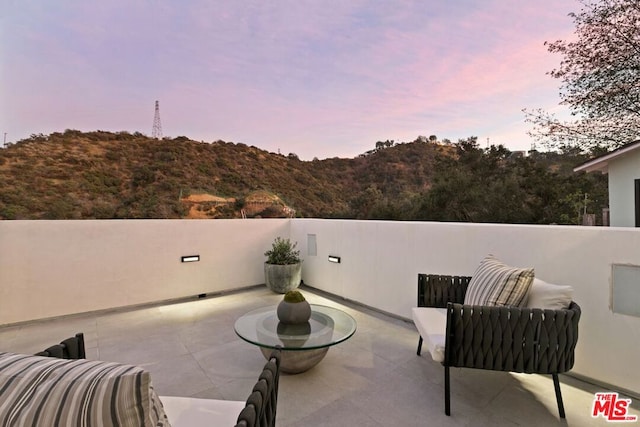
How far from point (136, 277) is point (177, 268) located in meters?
0.53

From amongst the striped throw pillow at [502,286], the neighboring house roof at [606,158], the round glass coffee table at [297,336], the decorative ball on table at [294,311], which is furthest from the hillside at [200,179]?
→ the decorative ball on table at [294,311]

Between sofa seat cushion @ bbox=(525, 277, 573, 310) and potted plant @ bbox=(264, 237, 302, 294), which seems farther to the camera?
potted plant @ bbox=(264, 237, 302, 294)

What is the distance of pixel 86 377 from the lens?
0.63m

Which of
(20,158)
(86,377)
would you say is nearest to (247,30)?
(86,377)

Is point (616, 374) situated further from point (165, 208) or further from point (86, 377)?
point (165, 208)

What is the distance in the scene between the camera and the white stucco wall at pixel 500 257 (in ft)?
6.97

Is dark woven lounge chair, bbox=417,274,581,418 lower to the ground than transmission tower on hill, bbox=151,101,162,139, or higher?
lower

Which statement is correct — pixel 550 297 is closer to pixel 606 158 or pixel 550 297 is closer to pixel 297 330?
pixel 297 330

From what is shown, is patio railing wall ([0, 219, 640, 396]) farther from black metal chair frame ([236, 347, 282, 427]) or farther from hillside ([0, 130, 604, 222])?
hillside ([0, 130, 604, 222])

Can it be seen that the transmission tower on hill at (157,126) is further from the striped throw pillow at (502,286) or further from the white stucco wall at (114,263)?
the striped throw pillow at (502,286)

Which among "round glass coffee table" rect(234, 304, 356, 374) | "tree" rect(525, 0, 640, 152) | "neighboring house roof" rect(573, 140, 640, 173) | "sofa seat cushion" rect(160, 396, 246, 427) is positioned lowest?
"round glass coffee table" rect(234, 304, 356, 374)

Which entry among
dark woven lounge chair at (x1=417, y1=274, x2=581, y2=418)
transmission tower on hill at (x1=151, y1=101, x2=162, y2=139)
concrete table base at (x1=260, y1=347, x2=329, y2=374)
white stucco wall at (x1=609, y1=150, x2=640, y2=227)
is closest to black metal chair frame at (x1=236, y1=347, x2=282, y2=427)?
concrete table base at (x1=260, y1=347, x2=329, y2=374)

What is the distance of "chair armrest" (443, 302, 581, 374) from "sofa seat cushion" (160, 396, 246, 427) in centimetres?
134

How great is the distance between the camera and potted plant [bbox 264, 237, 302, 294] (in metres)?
4.68
